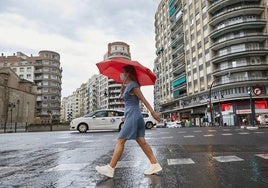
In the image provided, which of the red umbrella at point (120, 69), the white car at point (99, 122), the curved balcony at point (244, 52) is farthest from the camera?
the curved balcony at point (244, 52)

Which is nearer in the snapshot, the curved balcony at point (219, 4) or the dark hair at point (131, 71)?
the dark hair at point (131, 71)

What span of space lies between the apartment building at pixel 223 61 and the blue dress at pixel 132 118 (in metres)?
40.1

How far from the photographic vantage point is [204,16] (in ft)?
186

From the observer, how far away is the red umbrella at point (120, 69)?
4184 mm

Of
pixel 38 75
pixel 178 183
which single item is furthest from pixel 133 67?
pixel 38 75

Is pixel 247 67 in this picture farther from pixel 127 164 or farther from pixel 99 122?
pixel 127 164

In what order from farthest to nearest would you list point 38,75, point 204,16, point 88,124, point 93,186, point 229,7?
point 38,75
point 204,16
point 229,7
point 88,124
point 93,186

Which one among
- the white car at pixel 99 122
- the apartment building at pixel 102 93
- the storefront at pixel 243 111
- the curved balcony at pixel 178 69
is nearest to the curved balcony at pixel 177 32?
the curved balcony at pixel 178 69

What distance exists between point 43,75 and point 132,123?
101107 millimetres

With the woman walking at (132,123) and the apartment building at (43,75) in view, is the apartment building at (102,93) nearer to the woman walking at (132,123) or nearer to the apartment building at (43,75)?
the apartment building at (43,75)

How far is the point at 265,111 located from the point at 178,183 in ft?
165

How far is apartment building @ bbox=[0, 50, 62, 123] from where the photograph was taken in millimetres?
97688

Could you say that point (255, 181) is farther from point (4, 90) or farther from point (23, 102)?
point (23, 102)

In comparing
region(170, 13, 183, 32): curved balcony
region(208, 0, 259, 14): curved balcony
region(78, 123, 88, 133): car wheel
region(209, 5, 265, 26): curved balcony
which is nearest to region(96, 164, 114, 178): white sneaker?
region(78, 123, 88, 133): car wheel
